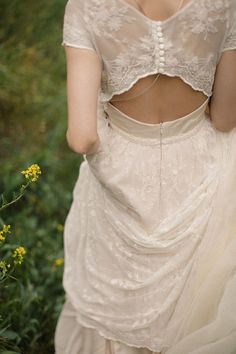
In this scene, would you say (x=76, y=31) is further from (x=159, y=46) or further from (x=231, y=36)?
(x=231, y=36)

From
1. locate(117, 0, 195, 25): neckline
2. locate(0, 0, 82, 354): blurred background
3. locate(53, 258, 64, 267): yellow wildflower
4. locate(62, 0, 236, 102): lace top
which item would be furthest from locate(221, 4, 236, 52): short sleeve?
locate(53, 258, 64, 267): yellow wildflower

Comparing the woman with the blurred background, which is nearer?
the woman

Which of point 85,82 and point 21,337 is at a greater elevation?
point 85,82

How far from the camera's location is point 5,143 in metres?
5.00

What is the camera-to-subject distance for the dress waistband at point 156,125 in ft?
9.05

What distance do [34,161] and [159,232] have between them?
1972 mm

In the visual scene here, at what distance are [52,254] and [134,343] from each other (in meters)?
1.39

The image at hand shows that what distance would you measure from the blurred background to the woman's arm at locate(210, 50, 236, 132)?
4.06 ft

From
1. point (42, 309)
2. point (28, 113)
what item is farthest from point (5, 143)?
point (42, 309)

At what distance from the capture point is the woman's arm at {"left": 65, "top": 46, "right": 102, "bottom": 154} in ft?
8.34

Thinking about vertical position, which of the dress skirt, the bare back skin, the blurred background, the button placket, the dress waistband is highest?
the button placket

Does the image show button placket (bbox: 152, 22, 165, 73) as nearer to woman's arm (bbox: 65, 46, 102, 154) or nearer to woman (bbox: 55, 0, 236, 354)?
woman (bbox: 55, 0, 236, 354)

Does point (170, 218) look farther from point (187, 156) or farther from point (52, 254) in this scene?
point (52, 254)


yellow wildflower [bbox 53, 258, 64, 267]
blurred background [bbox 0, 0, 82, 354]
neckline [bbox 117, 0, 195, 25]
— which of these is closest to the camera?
neckline [bbox 117, 0, 195, 25]
